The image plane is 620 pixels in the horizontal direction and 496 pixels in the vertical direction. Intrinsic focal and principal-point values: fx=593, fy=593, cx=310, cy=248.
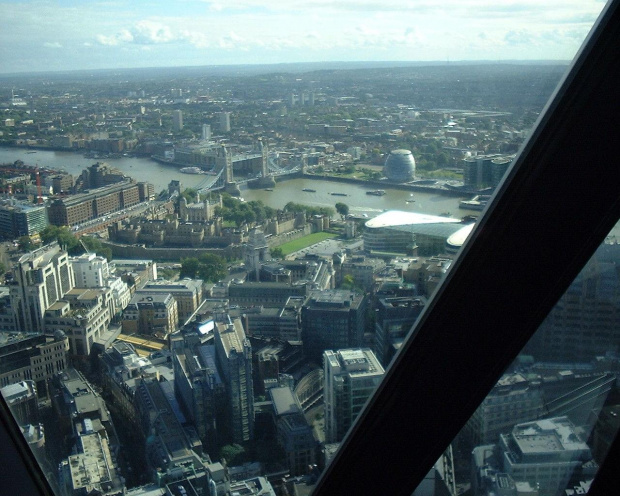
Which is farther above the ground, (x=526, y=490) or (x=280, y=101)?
(x=280, y=101)

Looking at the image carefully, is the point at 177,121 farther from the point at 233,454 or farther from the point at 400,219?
the point at 233,454

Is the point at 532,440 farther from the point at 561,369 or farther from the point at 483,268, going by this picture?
the point at 483,268

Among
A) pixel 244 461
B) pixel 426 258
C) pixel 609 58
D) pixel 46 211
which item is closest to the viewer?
pixel 609 58

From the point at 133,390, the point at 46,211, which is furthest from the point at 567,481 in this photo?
the point at 46,211

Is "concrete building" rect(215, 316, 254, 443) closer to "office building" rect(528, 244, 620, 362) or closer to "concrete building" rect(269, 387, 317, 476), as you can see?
"concrete building" rect(269, 387, 317, 476)

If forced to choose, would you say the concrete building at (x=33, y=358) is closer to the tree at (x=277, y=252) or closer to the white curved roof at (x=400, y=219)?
the tree at (x=277, y=252)

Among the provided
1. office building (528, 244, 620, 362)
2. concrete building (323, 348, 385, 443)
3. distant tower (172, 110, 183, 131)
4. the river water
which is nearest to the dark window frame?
office building (528, 244, 620, 362)
